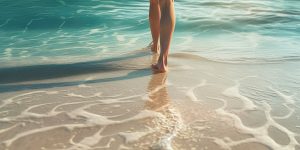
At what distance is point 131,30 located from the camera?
6.54 metres

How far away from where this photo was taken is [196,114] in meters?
2.45

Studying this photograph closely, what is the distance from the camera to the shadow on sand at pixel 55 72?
10.1 feet

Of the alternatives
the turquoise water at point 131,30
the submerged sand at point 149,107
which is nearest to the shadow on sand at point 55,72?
the submerged sand at point 149,107

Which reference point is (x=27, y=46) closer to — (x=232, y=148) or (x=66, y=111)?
(x=66, y=111)

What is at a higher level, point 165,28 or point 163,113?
point 165,28

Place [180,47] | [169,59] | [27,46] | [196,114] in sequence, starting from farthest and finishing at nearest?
[27,46] → [180,47] → [169,59] → [196,114]

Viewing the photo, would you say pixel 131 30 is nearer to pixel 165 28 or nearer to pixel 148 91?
pixel 165 28

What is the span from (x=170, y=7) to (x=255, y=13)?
5.58 meters

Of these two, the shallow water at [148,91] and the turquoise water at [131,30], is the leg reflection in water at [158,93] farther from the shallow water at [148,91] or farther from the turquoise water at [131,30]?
the turquoise water at [131,30]

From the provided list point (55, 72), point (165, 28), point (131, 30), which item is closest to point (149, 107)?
point (165, 28)

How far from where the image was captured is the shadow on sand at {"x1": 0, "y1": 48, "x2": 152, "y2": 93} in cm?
308

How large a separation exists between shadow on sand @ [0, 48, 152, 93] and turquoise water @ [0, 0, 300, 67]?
0.37m

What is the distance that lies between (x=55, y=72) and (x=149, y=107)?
4.30 feet

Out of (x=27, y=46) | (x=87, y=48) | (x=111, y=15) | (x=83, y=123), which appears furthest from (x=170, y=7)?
(x=111, y=15)
